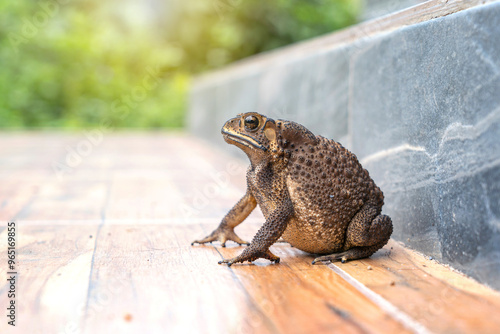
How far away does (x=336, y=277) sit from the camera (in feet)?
6.86

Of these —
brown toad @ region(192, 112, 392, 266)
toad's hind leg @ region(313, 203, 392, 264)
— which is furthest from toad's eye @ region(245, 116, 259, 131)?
toad's hind leg @ region(313, 203, 392, 264)

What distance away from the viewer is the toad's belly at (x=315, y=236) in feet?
7.48

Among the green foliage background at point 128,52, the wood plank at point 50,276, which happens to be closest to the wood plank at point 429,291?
the wood plank at point 50,276

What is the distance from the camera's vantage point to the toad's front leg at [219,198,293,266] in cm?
220

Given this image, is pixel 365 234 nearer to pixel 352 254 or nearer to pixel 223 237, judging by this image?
pixel 352 254

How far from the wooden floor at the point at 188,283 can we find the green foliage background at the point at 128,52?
762cm

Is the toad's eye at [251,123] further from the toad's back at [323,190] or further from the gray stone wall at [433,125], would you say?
the gray stone wall at [433,125]

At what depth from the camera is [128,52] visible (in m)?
13.7

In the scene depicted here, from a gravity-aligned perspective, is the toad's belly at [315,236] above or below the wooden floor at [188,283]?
above

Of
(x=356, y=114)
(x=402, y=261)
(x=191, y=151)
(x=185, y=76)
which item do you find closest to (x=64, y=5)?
(x=185, y=76)

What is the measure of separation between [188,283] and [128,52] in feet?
40.9

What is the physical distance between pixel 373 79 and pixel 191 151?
Answer: 16.3ft

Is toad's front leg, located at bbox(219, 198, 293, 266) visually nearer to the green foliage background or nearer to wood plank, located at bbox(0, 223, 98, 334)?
wood plank, located at bbox(0, 223, 98, 334)

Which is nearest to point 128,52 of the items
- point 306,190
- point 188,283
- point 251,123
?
point 251,123
